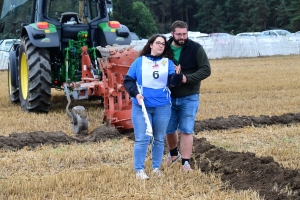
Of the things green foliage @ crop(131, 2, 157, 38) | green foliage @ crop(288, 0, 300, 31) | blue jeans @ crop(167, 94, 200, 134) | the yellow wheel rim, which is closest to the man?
blue jeans @ crop(167, 94, 200, 134)

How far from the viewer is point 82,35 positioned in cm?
1044

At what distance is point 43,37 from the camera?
10.1 m

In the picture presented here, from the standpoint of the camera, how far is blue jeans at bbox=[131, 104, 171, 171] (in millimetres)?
5691

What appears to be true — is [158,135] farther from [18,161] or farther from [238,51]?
[238,51]

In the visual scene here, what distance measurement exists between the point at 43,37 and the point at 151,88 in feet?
16.2

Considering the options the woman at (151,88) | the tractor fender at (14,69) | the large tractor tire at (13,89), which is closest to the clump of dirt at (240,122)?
the woman at (151,88)

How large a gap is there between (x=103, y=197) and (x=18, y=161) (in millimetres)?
1942

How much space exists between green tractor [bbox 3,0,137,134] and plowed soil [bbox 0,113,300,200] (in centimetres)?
148

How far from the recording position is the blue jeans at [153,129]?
224 inches

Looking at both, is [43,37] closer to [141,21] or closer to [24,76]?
[24,76]

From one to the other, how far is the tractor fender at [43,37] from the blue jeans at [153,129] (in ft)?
15.5

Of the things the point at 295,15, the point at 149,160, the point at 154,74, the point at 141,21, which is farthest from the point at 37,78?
the point at 141,21

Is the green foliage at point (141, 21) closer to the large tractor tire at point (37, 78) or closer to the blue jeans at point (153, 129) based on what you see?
the large tractor tire at point (37, 78)

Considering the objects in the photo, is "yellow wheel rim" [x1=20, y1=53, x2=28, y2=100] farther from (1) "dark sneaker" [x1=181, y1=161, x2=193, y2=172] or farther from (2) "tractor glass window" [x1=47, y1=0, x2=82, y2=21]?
(1) "dark sneaker" [x1=181, y1=161, x2=193, y2=172]
